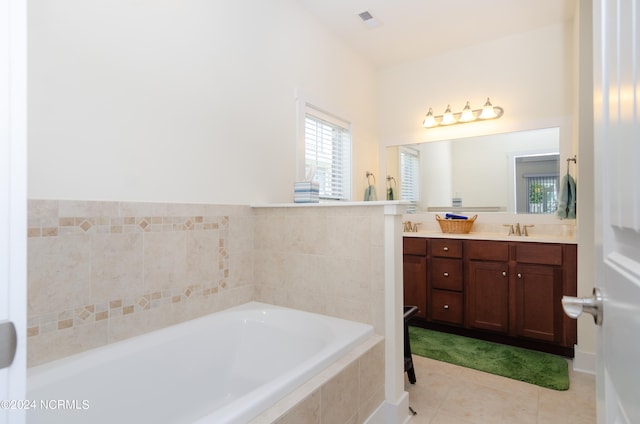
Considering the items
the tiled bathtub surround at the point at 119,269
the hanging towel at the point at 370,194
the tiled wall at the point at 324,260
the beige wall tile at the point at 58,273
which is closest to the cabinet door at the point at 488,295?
the hanging towel at the point at 370,194

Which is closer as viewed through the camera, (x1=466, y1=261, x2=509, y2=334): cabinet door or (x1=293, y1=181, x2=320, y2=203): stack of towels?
(x1=293, y1=181, x2=320, y2=203): stack of towels

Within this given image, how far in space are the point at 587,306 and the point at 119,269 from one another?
1759 mm

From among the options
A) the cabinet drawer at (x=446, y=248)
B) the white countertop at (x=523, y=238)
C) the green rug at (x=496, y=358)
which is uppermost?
the white countertop at (x=523, y=238)

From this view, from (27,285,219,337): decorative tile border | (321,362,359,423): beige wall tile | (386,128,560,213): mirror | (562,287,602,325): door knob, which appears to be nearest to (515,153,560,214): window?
(386,128,560,213): mirror

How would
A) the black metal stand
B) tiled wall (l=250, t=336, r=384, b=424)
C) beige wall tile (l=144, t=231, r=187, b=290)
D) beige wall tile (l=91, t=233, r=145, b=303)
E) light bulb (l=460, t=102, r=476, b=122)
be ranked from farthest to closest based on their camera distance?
light bulb (l=460, t=102, r=476, b=122) < the black metal stand < beige wall tile (l=144, t=231, r=187, b=290) < beige wall tile (l=91, t=233, r=145, b=303) < tiled wall (l=250, t=336, r=384, b=424)

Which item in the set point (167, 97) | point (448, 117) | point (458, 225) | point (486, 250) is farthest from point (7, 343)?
point (448, 117)

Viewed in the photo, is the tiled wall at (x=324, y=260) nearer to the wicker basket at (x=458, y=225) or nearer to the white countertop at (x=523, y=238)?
the white countertop at (x=523, y=238)

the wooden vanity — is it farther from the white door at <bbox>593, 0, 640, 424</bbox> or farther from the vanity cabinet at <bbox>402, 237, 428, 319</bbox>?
the white door at <bbox>593, 0, 640, 424</bbox>

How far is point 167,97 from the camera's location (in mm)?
1771

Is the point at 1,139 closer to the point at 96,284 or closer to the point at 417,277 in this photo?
the point at 96,284

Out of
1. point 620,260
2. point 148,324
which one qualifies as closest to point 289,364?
point 148,324

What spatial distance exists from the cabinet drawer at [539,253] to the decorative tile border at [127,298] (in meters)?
2.34

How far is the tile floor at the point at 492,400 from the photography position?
1.82 m

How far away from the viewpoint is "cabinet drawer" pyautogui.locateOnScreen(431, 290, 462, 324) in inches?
115
